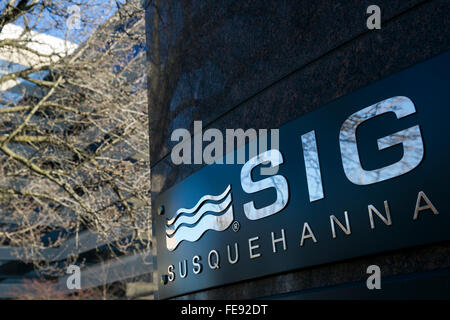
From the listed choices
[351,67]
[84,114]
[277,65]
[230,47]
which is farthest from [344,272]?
[84,114]

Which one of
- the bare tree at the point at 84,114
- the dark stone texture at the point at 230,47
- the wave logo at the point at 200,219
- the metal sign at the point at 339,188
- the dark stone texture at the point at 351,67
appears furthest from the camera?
the bare tree at the point at 84,114

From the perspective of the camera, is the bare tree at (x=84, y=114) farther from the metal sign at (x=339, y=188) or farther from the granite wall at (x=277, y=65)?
the metal sign at (x=339, y=188)

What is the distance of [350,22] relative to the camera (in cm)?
262

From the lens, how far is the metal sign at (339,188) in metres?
2.07

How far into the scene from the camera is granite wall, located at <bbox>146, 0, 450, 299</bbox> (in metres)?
2.28

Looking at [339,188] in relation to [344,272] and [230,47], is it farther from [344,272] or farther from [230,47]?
[230,47]

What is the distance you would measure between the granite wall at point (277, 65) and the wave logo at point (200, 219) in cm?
35

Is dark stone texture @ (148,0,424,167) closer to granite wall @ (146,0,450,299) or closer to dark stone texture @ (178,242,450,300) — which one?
granite wall @ (146,0,450,299)

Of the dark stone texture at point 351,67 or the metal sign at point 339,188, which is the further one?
the dark stone texture at point 351,67

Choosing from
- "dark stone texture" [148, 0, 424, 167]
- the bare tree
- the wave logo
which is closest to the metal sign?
the wave logo

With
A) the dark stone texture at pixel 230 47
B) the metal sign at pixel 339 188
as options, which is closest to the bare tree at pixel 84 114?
the dark stone texture at pixel 230 47

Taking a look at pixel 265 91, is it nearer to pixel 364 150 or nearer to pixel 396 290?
pixel 364 150

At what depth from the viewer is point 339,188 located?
8.06 feet

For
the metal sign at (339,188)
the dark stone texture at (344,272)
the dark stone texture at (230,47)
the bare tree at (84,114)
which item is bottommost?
the dark stone texture at (344,272)
